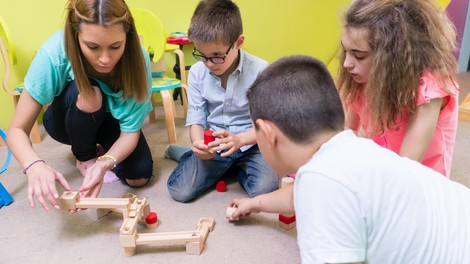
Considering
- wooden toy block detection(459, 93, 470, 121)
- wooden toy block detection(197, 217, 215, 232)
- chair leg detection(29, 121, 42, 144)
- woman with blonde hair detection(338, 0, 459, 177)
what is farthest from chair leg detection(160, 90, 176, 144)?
wooden toy block detection(459, 93, 470, 121)

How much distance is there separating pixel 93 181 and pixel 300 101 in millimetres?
643

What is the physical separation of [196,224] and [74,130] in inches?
18.0

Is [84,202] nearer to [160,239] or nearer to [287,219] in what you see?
[160,239]

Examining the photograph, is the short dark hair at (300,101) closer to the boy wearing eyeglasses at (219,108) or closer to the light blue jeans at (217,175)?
the boy wearing eyeglasses at (219,108)

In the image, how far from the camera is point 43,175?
866mm

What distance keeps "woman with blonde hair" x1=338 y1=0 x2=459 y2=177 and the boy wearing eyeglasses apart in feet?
1.14

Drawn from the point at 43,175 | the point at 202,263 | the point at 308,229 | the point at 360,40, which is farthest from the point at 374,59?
the point at 43,175

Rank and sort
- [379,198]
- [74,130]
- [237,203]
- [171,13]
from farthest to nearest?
[171,13]
[74,130]
[237,203]
[379,198]

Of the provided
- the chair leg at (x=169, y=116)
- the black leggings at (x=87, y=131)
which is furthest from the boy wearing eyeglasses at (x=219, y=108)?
the chair leg at (x=169, y=116)

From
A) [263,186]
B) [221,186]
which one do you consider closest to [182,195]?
[221,186]

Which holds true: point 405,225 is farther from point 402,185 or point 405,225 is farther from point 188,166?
point 188,166

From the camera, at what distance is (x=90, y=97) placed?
1.04 meters

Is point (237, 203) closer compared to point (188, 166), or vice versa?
point (237, 203)

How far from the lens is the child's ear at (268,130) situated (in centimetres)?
57
